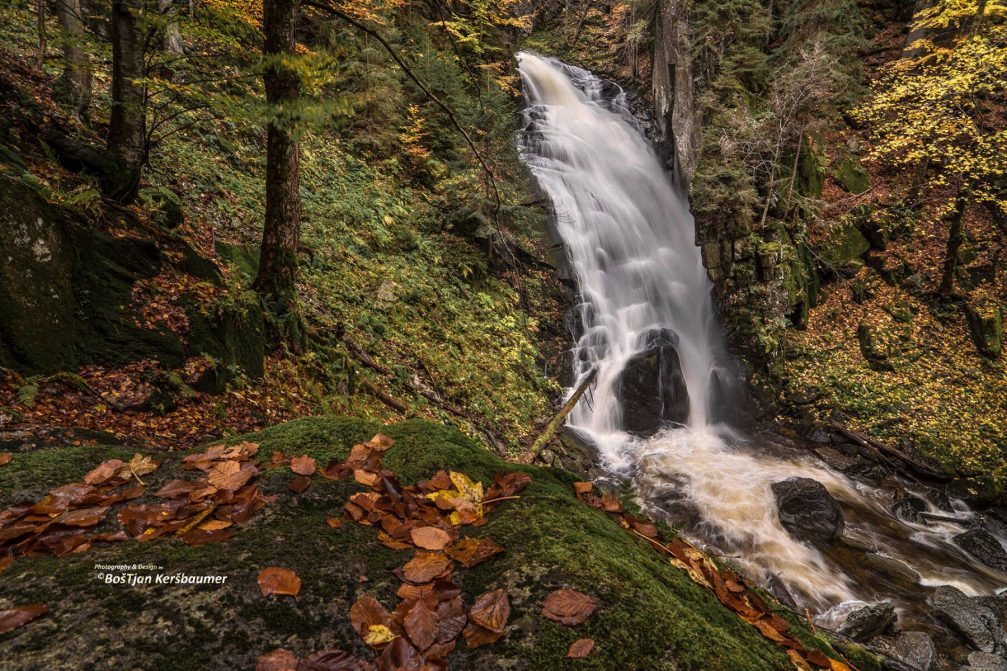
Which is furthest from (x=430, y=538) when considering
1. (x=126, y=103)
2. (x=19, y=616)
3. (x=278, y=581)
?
(x=126, y=103)

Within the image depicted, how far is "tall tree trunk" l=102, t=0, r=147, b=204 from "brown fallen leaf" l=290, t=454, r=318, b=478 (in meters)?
5.06

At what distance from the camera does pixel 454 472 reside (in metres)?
1.98

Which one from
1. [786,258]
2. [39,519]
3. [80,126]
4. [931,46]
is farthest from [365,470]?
[931,46]

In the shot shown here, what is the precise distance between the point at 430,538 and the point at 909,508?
12017 millimetres

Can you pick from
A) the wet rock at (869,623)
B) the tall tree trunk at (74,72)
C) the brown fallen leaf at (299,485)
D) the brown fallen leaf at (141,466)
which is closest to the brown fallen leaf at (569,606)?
the brown fallen leaf at (299,485)

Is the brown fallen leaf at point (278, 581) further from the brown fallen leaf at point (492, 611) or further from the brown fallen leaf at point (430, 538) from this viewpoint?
the brown fallen leaf at point (492, 611)

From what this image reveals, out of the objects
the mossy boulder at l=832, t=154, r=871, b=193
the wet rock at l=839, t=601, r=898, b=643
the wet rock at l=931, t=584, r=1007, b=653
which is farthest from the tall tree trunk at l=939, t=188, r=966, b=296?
the wet rock at l=839, t=601, r=898, b=643

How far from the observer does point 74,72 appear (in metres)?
6.34

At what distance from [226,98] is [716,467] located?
36.1ft

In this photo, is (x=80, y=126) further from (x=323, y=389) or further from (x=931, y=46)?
(x=931, y=46)

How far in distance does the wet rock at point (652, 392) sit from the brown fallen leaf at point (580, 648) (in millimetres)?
11145

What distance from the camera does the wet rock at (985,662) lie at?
560cm

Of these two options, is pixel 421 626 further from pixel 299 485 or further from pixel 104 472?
pixel 104 472

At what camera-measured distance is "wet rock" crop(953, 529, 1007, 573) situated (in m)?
8.12
